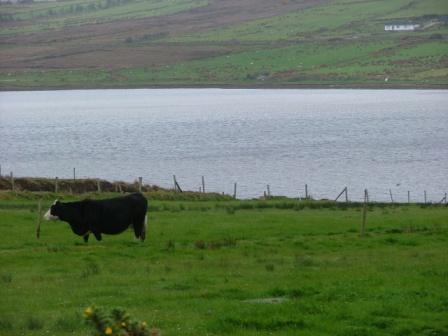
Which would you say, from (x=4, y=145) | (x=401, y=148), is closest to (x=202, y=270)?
(x=401, y=148)

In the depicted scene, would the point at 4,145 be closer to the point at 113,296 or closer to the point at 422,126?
the point at 422,126

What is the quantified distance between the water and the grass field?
2885 centimetres

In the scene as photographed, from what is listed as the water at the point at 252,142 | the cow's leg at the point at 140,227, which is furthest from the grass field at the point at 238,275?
the water at the point at 252,142

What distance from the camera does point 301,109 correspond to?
507ft

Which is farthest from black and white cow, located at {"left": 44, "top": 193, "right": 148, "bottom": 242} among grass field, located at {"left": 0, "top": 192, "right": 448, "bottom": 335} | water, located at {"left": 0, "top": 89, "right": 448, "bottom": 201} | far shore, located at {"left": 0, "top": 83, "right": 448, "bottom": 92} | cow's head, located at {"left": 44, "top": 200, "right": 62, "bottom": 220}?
far shore, located at {"left": 0, "top": 83, "right": 448, "bottom": 92}

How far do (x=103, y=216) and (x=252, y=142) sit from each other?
259ft

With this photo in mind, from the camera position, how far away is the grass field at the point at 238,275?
14.9m

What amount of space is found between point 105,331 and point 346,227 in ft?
73.9

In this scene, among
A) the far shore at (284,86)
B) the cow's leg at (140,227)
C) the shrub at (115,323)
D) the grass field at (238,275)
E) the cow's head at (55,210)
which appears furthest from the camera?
the far shore at (284,86)

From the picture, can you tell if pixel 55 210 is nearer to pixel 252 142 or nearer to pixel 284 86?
pixel 252 142

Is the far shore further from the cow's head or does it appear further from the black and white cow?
the cow's head

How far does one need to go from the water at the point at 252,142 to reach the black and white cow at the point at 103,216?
32064mm

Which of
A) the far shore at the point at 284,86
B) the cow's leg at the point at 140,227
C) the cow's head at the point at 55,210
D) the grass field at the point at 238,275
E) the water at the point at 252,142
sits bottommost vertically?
the grass field at the point at 238,275

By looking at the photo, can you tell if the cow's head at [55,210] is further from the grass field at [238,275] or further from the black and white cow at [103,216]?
the grass field at [238,275]
